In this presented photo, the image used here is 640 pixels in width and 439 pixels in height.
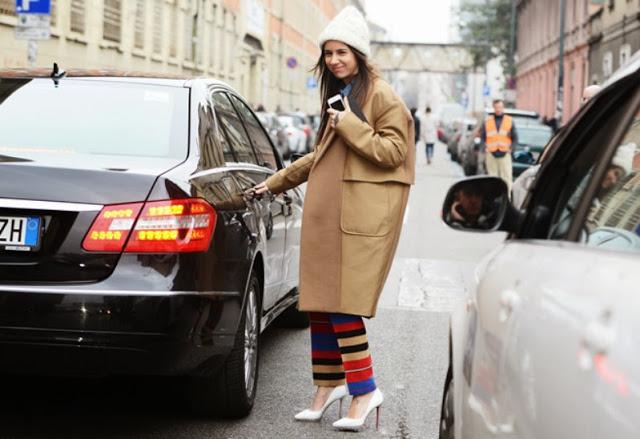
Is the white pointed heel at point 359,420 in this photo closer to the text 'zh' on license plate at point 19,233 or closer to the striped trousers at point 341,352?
the striped trousers at point 341,352

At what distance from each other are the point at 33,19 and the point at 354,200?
10.9 metres

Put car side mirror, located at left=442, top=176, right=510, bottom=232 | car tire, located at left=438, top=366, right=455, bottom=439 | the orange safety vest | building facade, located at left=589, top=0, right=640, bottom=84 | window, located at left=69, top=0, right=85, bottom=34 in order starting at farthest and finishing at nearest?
1. building facade, located at left=589, top=0, right=640, bottom=84
2. window, located at left=69, top=0, right=85, bottom=34
3. the orange safety vest
4. car tire, located at left=438, top=366, right=455, bottom=439
5. car side mirror, located at left=442, top=176, right=510, bottom=232

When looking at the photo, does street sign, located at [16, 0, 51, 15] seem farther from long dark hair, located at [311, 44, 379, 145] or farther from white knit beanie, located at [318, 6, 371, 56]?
white knit beanie, located at [318, 6, 371, 56]

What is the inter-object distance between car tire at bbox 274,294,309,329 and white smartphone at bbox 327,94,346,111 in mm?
2988

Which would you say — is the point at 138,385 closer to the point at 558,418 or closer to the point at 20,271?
the point at 20,271

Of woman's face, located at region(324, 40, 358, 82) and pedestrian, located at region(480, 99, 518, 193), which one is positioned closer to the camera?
woman's face, located at region(324, 40, 358, 82)

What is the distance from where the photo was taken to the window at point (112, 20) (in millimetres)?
32641

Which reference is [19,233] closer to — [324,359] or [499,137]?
[324,359]

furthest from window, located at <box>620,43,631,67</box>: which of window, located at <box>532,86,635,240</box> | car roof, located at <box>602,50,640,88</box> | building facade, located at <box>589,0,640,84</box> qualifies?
car roof, located at <box>602,50,640,88</box>

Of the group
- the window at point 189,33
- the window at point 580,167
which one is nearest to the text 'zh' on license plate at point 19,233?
the window at point 580,167

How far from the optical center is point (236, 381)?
543cm

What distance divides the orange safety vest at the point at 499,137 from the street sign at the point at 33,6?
798 cm

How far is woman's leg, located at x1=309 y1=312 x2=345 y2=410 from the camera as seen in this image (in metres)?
5.65

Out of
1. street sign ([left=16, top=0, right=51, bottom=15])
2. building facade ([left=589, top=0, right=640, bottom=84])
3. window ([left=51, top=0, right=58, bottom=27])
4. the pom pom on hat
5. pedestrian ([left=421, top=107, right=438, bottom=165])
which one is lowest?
the pom pom on hat
